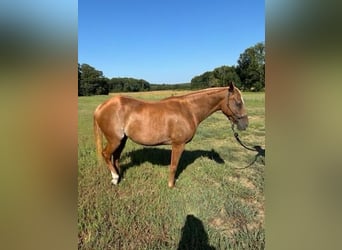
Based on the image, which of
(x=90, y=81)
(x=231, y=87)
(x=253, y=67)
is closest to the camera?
(x=253, y=67)

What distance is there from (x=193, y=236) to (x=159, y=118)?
0.76 meters

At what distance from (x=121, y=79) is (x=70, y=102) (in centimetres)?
77

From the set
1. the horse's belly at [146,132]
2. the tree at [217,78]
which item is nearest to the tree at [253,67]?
the tree at [217,78]

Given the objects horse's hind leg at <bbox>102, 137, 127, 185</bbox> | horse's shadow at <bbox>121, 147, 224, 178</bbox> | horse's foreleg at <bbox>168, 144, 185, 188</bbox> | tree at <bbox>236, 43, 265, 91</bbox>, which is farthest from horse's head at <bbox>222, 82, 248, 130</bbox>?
horse's hind leg at <bbox>102, 137, 127, 185</bbox>

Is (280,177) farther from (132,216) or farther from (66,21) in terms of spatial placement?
(132,216)

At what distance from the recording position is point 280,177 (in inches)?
27.3

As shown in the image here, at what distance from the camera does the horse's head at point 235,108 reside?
61.0 inches

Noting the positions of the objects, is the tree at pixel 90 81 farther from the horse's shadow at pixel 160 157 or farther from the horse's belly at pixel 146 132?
the horse's shadow at pixel 160 157

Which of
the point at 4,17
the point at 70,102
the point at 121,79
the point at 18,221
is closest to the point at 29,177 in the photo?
the point at 18,221

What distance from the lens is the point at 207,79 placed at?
5.44ft

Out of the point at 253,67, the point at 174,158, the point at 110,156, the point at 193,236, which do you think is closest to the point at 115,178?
the point at 110,156

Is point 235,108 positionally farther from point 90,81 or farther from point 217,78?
point 90,81

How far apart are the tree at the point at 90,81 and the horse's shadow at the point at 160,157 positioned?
2.47ft

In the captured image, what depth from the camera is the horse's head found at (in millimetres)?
1550
